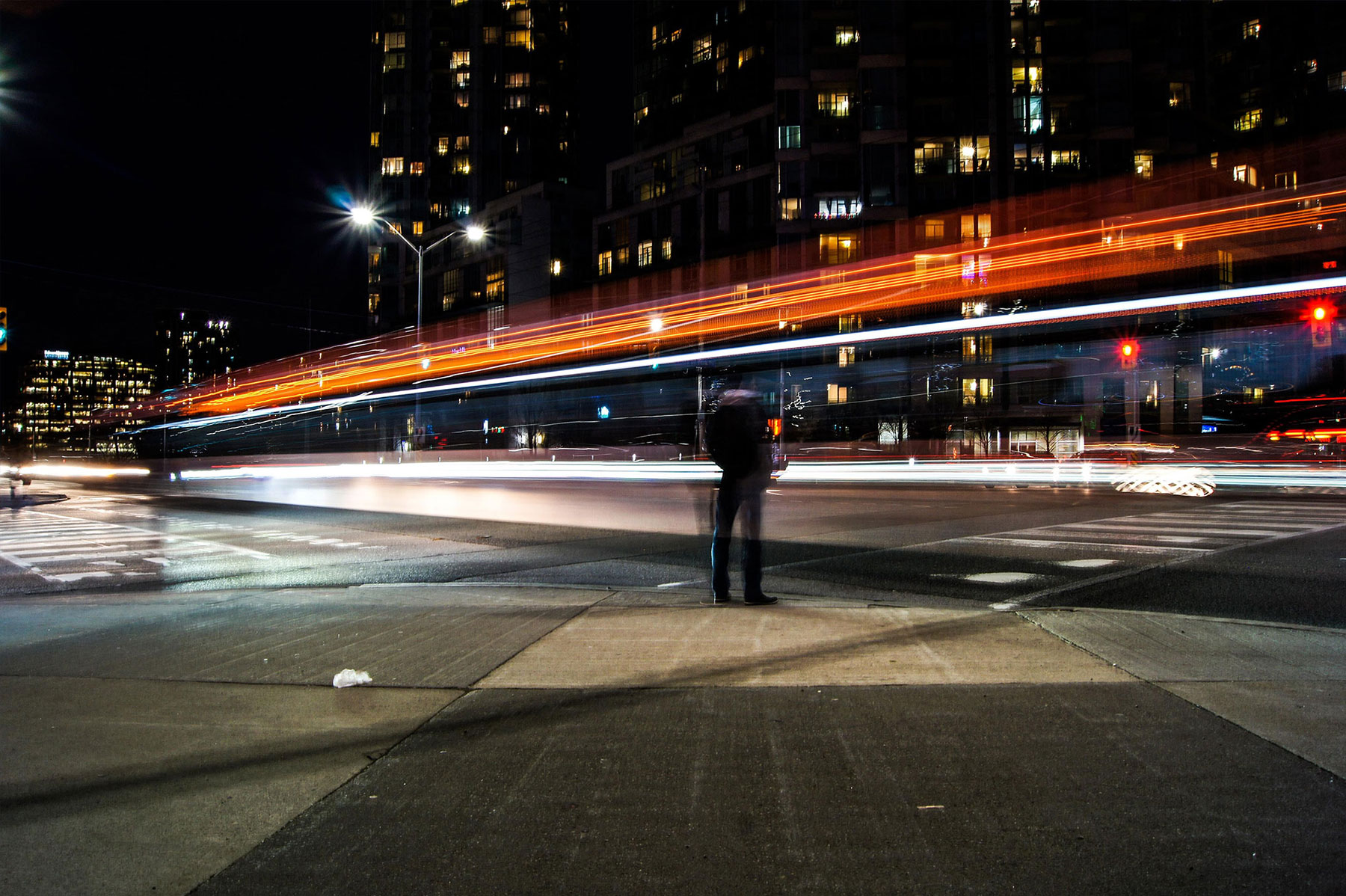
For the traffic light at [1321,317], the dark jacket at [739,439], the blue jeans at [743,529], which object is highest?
the traffic light at [1321,317]

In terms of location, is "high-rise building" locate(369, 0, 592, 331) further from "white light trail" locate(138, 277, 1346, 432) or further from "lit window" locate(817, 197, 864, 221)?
"white light trail" locate(138, 277, 1346, 432)

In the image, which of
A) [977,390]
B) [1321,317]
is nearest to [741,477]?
[1321,317]

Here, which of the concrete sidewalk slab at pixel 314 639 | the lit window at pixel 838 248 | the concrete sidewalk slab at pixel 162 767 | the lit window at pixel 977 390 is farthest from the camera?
the lit window at pixel 838 248

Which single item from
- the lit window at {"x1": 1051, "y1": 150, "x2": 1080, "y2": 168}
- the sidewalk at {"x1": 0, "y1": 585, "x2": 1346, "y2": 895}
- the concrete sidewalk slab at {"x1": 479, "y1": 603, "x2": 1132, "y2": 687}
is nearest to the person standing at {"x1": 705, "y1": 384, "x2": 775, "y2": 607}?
the concrete sidewalk slab at {"x1": 479, "y1": 603, "x2": 1132, "y2": 687}

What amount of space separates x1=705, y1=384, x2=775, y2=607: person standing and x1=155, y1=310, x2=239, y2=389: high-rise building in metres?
141

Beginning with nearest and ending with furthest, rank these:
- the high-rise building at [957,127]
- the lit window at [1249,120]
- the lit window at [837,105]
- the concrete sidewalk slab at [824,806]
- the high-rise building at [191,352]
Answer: the concrete sidewalk slab at [824,806], the high-rise building at [957,127], the lit window at [837,105], the lit window at [1249,120], the high-rise building at [191,352]

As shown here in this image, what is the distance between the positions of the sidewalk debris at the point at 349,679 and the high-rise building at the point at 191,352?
142 m

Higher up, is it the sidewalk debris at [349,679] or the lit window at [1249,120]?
the lit window at [1249,120]

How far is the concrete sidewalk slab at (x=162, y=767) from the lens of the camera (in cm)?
318

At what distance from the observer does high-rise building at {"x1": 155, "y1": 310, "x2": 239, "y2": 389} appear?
144 meters

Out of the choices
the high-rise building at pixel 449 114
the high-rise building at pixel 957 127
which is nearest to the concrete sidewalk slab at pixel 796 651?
the high-rise building at pixel 957 127

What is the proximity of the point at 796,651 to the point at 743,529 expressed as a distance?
6.07 ft

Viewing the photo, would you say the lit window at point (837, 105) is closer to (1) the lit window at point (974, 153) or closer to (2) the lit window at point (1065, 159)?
(1) the lit window at point (974, 153)

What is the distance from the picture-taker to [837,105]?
2613 inches
